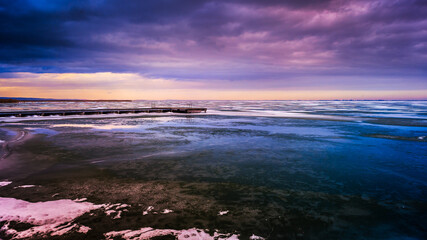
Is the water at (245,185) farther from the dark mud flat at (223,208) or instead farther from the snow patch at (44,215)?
the snow patch at (44,215)

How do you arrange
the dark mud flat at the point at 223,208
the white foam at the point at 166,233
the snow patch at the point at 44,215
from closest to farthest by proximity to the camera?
the white foam at the point at 166,233, the snow patch at the point at 44,215, the dark mud flat at the point at 223,208

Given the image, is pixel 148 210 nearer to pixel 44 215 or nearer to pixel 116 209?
pixel 116 209

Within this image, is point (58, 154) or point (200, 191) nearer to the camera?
point (200, 191)

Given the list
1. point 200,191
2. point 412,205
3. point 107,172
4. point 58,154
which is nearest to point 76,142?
point 58,154

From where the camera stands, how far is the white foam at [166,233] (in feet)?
14.4

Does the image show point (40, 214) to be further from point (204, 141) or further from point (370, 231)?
point (204, 141)

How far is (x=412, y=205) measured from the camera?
5.89m

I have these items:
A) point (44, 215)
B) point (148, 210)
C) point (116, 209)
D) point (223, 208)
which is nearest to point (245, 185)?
point (223, 208)

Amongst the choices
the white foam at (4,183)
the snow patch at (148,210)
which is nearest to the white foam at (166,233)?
the snow patch at (148,210)

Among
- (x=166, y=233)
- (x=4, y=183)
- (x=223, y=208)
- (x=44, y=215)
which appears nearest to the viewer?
(x=166, y=233)

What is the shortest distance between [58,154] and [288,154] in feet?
36.3

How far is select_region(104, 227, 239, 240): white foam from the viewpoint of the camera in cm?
439

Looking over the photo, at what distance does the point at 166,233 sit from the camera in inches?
178

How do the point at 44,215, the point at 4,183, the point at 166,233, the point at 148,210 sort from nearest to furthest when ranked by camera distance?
the point at 166,233, the point at 44,215, the point at 148,210, the point at 4,183
